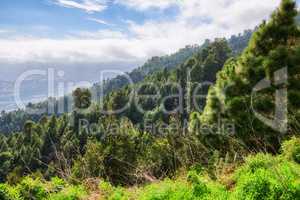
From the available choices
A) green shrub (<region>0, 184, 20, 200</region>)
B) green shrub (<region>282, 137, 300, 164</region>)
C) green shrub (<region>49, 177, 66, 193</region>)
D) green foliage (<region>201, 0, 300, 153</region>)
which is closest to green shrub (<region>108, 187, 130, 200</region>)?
green shrub (<region>49, 177, 66, 193</region>)

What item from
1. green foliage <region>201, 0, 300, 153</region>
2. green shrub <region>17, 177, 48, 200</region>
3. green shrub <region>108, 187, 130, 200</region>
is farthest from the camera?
→ green foliage <region>201, 0, 300, 153</region>

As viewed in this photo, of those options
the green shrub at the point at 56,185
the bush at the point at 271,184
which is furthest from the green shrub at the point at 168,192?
the green shrub at the point at 56,185

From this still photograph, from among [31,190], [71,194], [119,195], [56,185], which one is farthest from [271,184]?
[31,190]

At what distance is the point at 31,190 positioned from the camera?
780 centimetres

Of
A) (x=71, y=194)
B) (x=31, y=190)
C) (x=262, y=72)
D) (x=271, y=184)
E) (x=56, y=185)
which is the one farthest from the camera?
(x=262, y=72)

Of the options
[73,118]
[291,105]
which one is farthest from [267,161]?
[73,118]

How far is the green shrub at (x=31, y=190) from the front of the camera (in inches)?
306

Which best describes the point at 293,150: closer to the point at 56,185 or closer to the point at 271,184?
the point at 271,184

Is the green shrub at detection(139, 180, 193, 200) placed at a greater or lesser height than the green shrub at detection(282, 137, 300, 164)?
lesser

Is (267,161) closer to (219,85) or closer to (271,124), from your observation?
(271,124)

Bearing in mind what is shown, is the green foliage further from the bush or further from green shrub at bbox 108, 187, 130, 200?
the bush

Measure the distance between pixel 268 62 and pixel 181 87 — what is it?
281 ft

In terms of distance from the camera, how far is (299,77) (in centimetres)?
1644

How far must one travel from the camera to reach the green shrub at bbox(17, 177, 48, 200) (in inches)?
306
